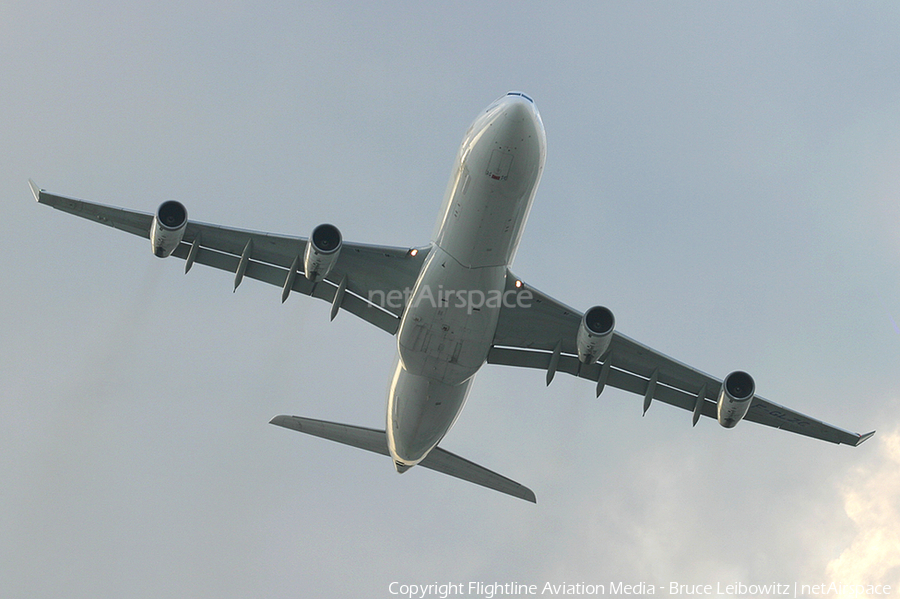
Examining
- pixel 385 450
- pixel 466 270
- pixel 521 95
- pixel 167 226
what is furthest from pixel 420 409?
pixel 521 95

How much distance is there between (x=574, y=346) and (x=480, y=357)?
13.0 feet

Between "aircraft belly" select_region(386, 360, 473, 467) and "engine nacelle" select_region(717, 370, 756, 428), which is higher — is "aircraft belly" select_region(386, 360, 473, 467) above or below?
below

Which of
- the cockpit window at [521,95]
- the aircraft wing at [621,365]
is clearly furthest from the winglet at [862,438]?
the cockpit window at [521,95]

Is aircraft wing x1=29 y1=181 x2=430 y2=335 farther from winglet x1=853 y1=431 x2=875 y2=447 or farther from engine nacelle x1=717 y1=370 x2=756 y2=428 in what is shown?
winglet x1=853 y1=431 x2=875 y2=447

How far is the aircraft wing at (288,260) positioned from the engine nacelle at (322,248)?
1609 mm

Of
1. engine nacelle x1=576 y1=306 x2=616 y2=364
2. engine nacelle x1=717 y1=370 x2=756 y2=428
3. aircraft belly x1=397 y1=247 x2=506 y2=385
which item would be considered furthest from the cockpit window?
engine nacelle x1=717 y1=370 x2=756 y2=428

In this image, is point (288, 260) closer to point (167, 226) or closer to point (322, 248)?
point (322, 248)

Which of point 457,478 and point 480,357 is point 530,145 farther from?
point 457,478

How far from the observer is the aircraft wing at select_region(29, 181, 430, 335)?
70.6ft

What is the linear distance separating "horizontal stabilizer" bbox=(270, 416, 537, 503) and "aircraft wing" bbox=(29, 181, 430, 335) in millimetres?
5125

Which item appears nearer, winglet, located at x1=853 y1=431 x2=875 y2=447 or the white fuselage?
the white fuselage

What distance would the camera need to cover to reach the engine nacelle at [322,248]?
19.9m

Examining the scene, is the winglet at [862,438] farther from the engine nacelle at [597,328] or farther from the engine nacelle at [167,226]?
the engine nacelle at [167,226]

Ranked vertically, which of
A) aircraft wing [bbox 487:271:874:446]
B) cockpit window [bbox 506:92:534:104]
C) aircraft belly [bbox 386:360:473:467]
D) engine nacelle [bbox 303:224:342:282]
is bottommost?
aircraft belly [bbox 386:360:473:467]
